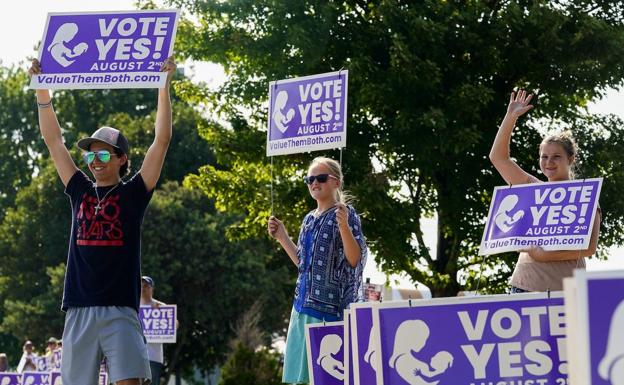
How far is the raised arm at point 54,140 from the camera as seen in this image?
23.0ft

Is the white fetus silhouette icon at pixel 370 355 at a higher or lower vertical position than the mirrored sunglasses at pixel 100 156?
lower

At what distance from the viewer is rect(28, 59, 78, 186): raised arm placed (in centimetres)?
700

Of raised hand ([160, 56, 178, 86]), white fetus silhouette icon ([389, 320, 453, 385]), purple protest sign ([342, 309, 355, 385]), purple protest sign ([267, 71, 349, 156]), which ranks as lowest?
white fetus silhouette icon ([389, 320, 453, 385])

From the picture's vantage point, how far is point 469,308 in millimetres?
5633

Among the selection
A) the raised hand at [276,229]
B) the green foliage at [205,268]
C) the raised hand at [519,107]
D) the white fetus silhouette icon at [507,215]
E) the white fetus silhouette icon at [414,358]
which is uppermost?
the green foliage at [205,268]

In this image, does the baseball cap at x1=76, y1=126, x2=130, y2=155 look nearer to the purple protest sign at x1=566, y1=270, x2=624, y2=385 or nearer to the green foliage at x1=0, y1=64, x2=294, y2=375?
the purple protest sign at x1=566, y1=270, x2=624, y2=385

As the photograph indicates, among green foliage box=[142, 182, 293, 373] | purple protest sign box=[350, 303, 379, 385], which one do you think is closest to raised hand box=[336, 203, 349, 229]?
purple protest sign box=[350, 303, 379, 385]

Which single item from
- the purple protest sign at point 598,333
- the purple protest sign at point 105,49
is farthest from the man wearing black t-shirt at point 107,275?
the purple protest sign at point 598,333

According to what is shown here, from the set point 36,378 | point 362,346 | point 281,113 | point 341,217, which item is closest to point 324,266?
point 341,217

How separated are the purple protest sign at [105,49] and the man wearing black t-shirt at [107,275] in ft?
3.17

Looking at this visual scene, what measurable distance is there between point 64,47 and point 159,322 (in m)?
12.1

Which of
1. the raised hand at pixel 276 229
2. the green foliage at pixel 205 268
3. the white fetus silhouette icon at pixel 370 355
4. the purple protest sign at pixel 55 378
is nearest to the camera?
the white fetus silhouette icon at pixel 370 355

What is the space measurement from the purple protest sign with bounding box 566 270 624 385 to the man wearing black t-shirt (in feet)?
10.6

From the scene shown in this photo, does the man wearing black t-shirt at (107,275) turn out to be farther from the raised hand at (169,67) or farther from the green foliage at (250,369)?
the green foliage at (250,369)
